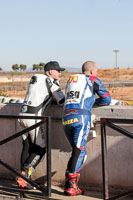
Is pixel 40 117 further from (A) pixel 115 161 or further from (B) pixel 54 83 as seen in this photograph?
(A) pixel 115 161

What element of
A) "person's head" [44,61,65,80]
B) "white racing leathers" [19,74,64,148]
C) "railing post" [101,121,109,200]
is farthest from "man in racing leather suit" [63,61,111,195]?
"person's head" [44,61,65,80]

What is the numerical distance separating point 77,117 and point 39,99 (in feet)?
2.47

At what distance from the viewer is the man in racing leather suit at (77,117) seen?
15.4 ft

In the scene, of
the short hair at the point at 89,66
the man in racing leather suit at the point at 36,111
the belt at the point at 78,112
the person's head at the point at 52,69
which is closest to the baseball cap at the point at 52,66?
the person's head at the point at 52,69

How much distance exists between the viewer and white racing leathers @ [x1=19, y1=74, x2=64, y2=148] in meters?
5.18

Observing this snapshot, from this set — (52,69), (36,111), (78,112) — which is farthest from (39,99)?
(78,112)

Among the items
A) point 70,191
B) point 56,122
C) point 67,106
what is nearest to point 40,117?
point 67,106

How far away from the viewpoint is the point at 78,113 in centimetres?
470

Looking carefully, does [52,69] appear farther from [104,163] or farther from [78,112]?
[104,163]

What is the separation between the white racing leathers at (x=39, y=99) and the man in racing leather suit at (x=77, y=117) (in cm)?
38

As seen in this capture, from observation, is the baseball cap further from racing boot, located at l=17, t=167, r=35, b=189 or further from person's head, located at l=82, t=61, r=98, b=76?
racing boot, located at l=17, t=167, r=35, b=189

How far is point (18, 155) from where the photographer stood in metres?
5.85

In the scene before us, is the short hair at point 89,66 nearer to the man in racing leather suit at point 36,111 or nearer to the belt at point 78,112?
the man in racing leather suit at point 36,111

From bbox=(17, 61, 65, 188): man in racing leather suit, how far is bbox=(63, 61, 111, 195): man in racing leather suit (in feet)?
1.40
